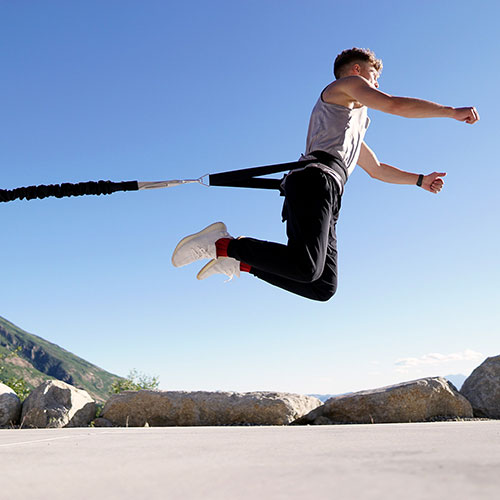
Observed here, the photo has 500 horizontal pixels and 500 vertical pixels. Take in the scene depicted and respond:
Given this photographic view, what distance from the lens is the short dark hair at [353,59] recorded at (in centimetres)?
375

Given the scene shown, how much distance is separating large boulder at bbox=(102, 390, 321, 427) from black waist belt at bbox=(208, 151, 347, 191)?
3803 mm

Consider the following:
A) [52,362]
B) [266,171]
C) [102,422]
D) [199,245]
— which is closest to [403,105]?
→ [266,171]

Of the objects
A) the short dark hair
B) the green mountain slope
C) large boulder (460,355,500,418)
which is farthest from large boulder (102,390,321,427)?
the green mountain slope

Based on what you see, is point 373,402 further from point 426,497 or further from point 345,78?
point 426,497

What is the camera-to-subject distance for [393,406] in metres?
6.55

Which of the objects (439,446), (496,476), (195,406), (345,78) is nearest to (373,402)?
(195,406)

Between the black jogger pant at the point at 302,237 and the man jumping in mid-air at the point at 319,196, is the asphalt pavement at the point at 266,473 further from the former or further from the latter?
the man jumping in mid-air at the point at 319,196

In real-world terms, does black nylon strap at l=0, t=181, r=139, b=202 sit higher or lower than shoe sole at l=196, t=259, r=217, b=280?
higher

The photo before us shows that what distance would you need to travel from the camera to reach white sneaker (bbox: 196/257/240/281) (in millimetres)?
3781

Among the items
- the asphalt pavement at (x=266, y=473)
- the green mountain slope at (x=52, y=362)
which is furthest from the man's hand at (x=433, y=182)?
the green mountain slope at (x=52, y=362)

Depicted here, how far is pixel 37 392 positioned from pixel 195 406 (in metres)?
2.56

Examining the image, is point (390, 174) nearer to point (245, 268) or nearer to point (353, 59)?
point (353, 59)

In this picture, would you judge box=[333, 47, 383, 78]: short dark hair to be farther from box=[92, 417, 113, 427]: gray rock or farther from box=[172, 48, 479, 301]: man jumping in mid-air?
box=[92, 417, 113, 427]: gray rock

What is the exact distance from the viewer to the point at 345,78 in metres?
3.53
